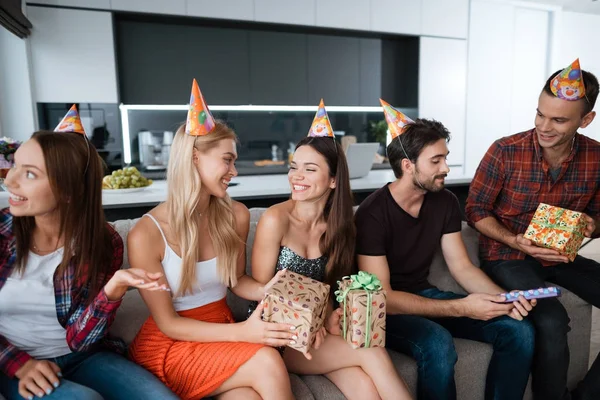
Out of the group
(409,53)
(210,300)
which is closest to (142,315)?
(210,300)

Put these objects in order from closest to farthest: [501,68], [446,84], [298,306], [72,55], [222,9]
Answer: [298,306], [72,55], [222,9], [446,84], [501,68]

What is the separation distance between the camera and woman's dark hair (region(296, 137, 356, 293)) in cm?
160

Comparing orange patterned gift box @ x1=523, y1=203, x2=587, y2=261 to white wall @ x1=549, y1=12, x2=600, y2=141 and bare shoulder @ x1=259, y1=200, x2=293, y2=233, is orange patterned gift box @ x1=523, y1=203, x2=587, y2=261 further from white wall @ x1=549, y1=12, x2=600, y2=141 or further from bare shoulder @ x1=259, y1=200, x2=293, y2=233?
white wall @ x1=549, y1=12, x2=600, y2=141

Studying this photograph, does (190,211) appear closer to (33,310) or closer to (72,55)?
(33,310)

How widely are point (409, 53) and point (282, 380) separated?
495cm

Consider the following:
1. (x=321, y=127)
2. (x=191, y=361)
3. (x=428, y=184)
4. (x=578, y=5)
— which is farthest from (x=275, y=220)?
(x=578, y=5)

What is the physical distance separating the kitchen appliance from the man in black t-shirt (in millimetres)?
3325

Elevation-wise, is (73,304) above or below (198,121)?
below

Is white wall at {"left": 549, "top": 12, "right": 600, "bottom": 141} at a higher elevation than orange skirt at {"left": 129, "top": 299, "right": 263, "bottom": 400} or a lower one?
higher

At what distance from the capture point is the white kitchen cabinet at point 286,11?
453 cm

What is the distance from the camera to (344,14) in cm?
489

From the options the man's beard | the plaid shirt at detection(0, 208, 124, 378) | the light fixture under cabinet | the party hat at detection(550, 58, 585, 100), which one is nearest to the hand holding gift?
the man's beard

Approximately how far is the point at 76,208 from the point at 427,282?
1.38 metres

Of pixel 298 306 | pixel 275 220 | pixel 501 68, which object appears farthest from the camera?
pixel 501 68
